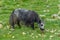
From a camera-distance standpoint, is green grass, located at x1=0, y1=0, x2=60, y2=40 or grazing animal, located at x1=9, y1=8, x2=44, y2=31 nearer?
green grass, located at x1=0, y1=0, x2=60, y2=40

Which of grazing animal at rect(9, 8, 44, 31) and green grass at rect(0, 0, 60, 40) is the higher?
grazing animal at rect(9, 8, 44, 31)

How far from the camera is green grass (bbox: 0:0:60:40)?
12.9m

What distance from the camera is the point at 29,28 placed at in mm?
13883

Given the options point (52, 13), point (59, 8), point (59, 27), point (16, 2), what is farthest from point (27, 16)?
point (16, 2)

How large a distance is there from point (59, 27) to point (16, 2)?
5.81 meters

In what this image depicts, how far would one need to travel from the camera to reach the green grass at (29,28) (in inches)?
508

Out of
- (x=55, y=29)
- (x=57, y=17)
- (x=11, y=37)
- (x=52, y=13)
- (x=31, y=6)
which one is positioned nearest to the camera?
(x=11, y=37)

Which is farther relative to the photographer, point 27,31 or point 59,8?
point 59,8

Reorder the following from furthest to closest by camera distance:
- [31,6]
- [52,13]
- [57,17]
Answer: [31,6] < [52,13] < [57,17]

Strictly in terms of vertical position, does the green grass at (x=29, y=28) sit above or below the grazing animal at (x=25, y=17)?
below

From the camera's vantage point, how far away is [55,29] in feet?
45.3

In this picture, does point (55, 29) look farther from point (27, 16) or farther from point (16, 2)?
point (16, 2)

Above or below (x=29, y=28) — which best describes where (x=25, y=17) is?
above

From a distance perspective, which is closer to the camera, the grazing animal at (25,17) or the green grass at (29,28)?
the green grass at (29,28)
